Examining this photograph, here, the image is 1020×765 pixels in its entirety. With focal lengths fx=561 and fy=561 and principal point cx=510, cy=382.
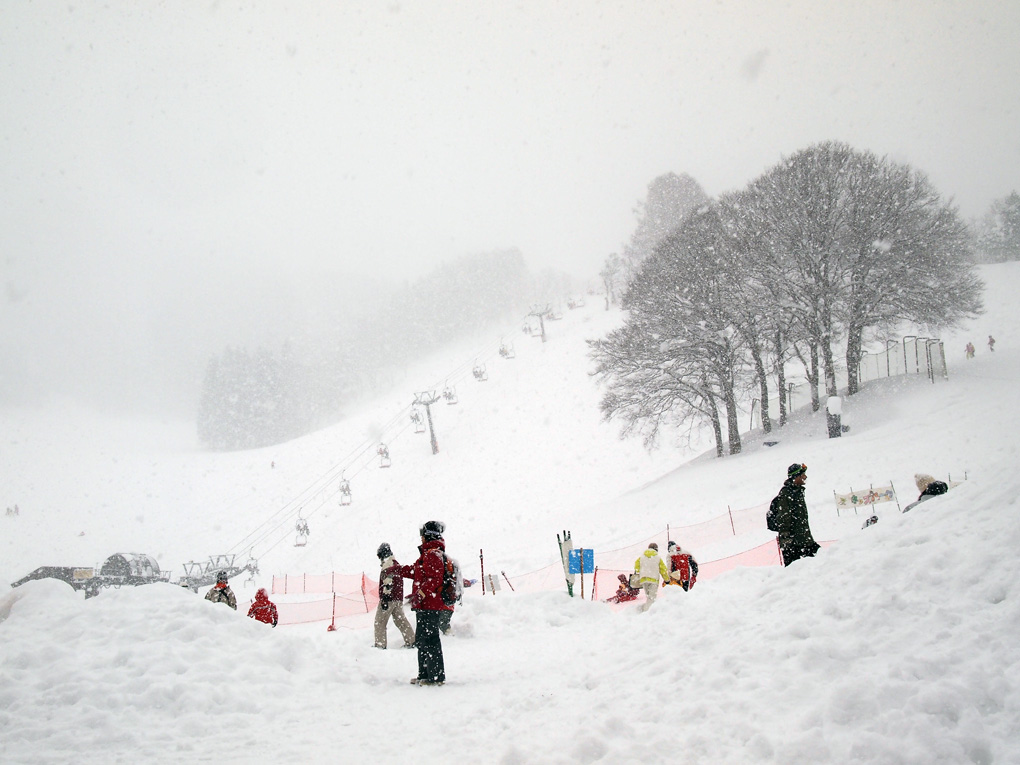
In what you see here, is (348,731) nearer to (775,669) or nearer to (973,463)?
(775,669)

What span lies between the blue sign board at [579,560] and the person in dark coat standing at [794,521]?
4368 mm

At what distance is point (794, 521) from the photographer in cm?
774

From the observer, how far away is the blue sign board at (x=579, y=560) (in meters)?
11.4

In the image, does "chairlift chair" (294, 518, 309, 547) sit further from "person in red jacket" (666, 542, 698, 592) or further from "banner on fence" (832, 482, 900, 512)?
"banner on fence" (832, 482, 900, 512)

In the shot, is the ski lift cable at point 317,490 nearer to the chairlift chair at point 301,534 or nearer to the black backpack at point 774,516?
the chairlift chair at point 301,534

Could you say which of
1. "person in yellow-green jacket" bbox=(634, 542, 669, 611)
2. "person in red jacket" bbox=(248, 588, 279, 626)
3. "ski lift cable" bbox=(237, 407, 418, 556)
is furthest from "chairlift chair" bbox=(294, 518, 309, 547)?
"person in yellow-green jacket" bbox=(634, 542, 669, 611)

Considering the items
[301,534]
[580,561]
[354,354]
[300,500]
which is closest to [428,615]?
[580,561]

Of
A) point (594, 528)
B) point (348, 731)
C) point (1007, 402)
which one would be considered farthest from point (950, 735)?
point (1007, 402)

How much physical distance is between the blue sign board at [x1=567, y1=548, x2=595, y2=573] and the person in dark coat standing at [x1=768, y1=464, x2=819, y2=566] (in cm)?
437

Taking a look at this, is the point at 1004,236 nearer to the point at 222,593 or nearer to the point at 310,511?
the point at 310,511

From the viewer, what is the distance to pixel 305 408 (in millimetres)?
79688

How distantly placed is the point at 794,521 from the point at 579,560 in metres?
4.89

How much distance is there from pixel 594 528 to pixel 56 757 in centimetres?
1831

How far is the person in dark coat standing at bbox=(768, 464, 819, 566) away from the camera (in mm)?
7715
